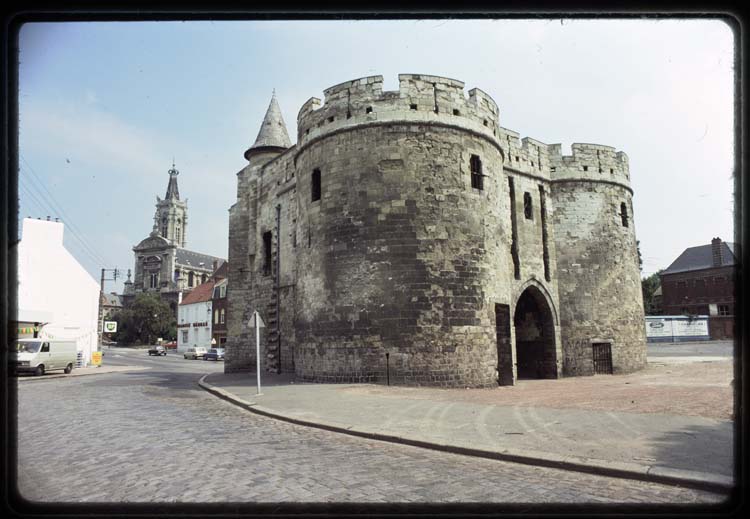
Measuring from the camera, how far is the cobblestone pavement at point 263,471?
4527 mm

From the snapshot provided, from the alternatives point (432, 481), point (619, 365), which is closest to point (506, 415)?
point (432, 481)

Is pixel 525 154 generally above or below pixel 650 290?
above

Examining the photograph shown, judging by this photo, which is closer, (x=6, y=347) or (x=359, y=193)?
(x=6, y=347)

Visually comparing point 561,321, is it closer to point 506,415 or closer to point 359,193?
point 359,193

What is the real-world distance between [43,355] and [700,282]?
2171 inches

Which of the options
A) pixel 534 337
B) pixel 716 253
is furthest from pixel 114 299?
pixel 716 253

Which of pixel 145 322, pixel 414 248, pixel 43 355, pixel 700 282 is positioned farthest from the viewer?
pixel 145 322

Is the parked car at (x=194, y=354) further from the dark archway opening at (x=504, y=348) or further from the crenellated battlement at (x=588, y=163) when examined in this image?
the crenellated battlement at (x=588, y=163)

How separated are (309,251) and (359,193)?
2.70 meters

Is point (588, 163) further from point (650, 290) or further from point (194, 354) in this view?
point (650, 290)

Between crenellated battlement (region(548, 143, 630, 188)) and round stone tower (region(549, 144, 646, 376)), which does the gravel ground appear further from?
crenellated battlement (region(548, 143, 630, 188))

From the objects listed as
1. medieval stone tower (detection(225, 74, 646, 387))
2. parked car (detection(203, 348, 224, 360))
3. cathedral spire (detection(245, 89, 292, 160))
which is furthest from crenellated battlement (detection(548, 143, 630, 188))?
parked car (detection(203, 348, 224, 360))

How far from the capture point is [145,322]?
243 feet

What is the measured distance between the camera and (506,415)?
8859mm
